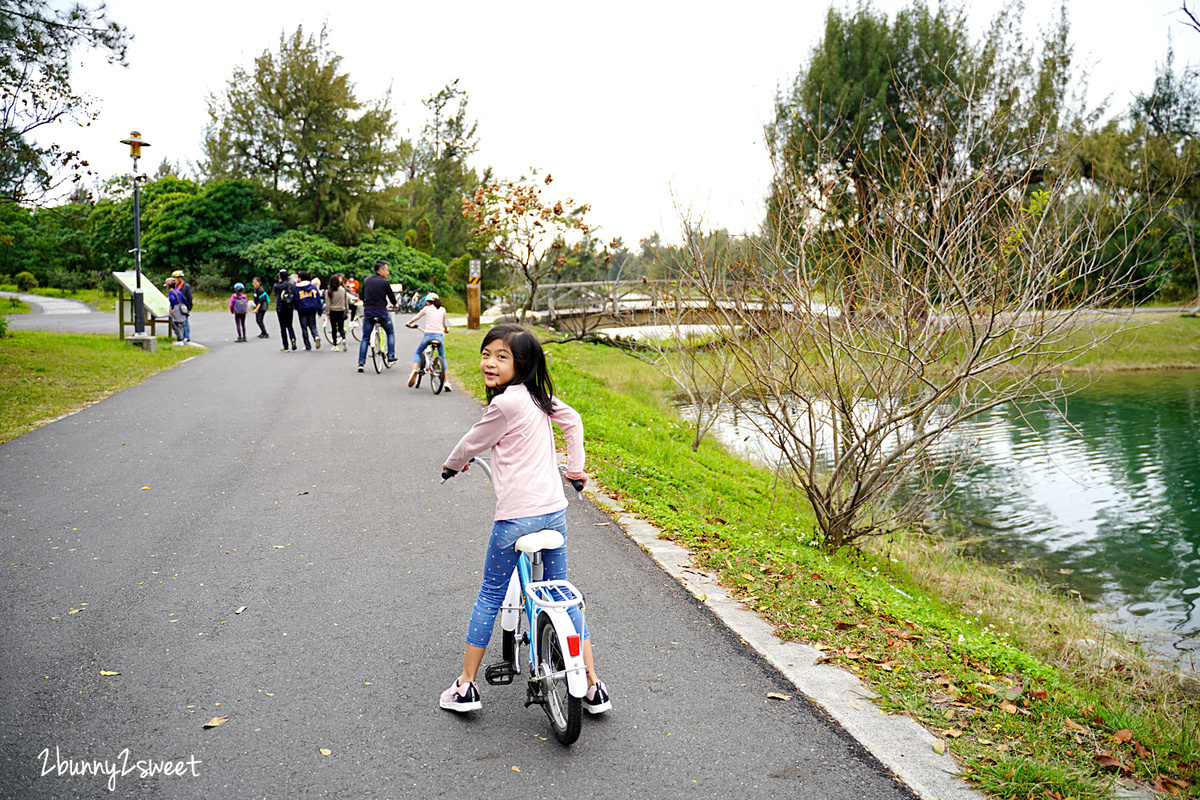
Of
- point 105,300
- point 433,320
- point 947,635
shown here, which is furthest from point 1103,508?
point 105,300

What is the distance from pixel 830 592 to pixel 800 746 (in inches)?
84.5

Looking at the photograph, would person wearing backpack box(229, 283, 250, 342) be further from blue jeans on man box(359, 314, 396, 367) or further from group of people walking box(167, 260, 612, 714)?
group of people walking box(167, 260, 612, 714)

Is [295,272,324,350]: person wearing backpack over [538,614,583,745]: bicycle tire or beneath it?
over

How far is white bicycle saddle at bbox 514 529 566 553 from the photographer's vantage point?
11.4ft

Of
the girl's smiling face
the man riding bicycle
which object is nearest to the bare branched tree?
the girl's smiling face

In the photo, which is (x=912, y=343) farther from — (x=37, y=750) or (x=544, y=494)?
(x=37, y=750)

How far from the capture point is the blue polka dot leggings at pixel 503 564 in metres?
3.58

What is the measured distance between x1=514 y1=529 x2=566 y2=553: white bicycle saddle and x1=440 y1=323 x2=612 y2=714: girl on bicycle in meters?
0.05

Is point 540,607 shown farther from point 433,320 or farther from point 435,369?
point 435,369

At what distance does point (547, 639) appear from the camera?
139 inches

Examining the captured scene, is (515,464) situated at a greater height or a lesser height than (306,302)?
lesser

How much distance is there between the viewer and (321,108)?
45.6 meters

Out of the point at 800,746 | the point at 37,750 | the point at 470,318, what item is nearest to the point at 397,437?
the point at 37,750

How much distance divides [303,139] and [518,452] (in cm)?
4687
